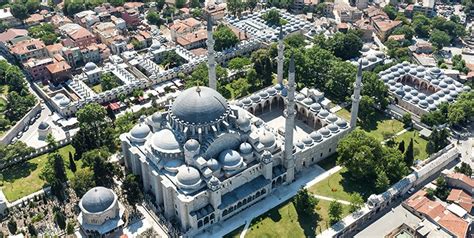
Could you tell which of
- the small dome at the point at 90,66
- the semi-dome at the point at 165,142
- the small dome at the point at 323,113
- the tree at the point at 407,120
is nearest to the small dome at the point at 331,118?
the small dome at the point at 323,113

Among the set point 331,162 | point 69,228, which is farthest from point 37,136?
point 331,162

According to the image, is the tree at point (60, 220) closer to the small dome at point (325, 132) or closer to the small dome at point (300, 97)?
the small dome at point (325, 132)

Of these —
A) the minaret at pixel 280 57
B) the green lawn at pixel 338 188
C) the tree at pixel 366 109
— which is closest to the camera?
the green lawn at pixel 338 188

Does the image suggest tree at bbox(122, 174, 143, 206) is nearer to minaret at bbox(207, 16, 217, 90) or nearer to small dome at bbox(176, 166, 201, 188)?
small dome at bbox(176, 166, 201, 188)

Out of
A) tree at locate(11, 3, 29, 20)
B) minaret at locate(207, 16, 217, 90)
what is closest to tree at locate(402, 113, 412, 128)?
minaret at locate(207, 16, 217, 90)

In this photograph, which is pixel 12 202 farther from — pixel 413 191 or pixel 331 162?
pixel 413 191

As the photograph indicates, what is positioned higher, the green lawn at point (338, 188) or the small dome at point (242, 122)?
the small dome at point (242, 122)

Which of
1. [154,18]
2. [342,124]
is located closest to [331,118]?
[342,124]
